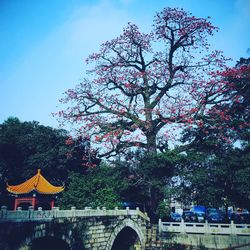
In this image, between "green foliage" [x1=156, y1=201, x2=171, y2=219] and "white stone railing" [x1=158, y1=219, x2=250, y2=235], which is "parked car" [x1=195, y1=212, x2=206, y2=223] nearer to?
"white stone railing" [x1=158, y1=219, x2=250, y2=235]

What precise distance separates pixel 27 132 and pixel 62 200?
41.1 ft

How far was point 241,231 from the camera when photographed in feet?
64.7

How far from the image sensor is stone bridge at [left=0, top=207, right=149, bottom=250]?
41.9ft

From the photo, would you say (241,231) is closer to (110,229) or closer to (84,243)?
(110,229)

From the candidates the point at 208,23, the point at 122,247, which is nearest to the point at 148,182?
the point at 122,247

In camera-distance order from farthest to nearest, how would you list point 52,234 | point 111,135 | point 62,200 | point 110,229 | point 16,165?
point 16,165, point 62,200, point 111,135, point 110,229, point 52,234

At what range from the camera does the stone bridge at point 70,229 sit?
1276 centimetres

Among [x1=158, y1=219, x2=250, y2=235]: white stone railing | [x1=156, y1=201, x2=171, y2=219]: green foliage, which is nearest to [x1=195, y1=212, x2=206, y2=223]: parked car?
[x1=158, y1=219, x2=250, y2=235]: white stone railing

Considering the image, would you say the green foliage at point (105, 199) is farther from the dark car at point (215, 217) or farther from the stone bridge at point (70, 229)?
the dark car at point (215, 217)

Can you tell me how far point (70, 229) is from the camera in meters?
15.8

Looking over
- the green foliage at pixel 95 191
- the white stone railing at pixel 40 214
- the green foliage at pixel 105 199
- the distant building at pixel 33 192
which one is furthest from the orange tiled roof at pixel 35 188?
the white stone railing at pixel 40 214

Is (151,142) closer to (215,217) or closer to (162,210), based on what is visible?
(162,210)

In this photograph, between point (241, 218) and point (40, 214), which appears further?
point (241, 218)

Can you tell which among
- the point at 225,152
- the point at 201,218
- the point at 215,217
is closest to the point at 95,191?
the point at 225,152
